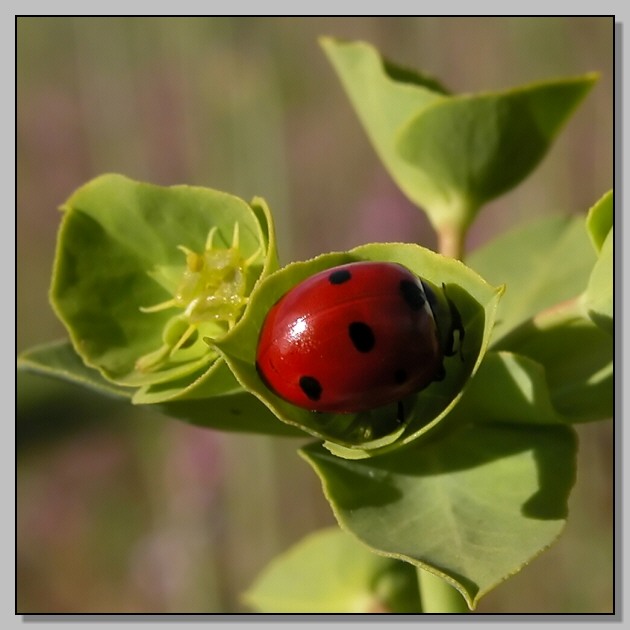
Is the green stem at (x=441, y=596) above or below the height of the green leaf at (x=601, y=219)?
below

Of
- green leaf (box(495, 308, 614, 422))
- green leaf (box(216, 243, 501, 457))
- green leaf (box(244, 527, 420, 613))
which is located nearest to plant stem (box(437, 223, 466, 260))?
green leaf (box(495, 308, 614, 422))

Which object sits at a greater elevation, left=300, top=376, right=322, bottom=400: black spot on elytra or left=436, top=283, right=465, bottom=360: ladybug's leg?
left=436, top=283, right=465, bottom=360: ladybug's leg

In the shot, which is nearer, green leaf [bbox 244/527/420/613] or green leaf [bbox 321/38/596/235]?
green leaf [bbox 321/38/596/235]

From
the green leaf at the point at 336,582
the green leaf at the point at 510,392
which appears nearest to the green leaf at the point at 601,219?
the green leaf at the point at 510,392

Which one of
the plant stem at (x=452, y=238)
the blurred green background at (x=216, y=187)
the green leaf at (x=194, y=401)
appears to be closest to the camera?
the green leaf at (x=194, y=401)

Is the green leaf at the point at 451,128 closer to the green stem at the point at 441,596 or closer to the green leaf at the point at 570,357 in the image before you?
the green leaf at the point at 570,357

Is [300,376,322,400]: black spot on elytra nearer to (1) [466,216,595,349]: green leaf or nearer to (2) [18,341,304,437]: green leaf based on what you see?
(2) [18,341,304,437]: green leaf

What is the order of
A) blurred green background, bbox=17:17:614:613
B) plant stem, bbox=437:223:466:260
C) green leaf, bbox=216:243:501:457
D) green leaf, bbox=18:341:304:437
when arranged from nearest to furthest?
green leaf, bbox=216:243:501:457 < green leaf, bbox=18:341:304:437 < plant stem, bbox=437:223:466:260 < blurred green background, bbox=17:17:614:613
